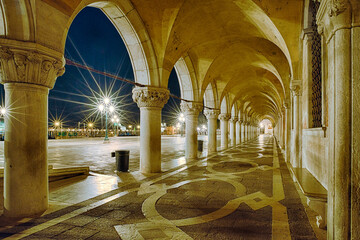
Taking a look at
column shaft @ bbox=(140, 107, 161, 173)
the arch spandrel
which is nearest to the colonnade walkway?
column shaft @ bbox=(140, 107, 161, 173)

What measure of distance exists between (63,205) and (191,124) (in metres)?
7.83

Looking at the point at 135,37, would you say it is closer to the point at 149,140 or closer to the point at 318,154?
the point at 149,140

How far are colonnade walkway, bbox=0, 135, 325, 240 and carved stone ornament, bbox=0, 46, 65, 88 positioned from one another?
7.90 feet

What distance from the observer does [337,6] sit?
2.37m

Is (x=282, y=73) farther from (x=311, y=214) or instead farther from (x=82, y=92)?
(x=82, y=92)

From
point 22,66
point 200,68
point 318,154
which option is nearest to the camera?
point 22,66

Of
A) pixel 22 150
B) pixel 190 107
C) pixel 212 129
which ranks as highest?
pixel 190 107

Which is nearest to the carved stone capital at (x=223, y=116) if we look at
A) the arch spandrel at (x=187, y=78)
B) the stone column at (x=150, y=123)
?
the arch spandrel at (x=187, y=78)

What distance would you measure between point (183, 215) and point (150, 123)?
423 centimetres

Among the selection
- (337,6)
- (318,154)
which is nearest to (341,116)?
(337,6)

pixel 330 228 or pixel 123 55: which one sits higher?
pixel 123 55

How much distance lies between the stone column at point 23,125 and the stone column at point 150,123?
12.3 ft

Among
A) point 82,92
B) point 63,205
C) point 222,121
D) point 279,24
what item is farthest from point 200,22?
point 82,92

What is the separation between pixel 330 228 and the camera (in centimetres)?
262
